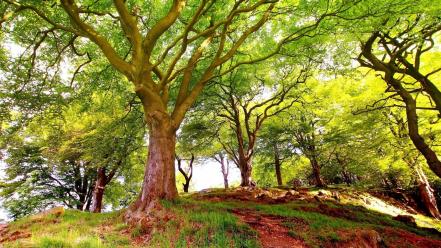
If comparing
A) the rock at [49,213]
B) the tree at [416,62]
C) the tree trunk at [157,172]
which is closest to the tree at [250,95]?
the tree at [416,62]

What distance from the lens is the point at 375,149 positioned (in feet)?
48.6

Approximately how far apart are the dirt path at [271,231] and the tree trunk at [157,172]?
7.16ft

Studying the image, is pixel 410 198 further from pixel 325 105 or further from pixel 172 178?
pixel 172 178

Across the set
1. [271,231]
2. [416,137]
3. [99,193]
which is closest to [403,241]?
[416,137]

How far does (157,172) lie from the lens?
7.42m

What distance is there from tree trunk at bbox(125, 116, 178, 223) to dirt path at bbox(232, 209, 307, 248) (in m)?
2.18

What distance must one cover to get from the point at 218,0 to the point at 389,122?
11.5 m

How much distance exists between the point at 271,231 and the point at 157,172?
3.27 meters

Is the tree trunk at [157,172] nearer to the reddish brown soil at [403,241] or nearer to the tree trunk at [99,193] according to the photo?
the reddish brown soil at [403,241]

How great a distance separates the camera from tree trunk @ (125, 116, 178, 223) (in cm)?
711

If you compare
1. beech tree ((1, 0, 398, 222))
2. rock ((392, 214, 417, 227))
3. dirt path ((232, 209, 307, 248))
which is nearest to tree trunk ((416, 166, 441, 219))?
rock ((392, 214, 417, 227))

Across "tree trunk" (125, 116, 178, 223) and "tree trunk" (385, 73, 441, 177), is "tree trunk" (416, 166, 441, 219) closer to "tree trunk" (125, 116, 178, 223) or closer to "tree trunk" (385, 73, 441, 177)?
"tree trunk" (385, 73, 441, 177)

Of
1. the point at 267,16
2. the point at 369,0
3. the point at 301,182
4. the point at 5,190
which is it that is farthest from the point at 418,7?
the point at 301,182

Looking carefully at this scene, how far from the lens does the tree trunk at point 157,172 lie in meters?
7.11
